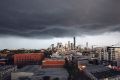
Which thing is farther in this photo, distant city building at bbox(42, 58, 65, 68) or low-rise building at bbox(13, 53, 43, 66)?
low-rise building at bbox(13, 53, 43, 66)

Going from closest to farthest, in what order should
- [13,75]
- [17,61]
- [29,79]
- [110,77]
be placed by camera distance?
[110,77]
[29,79]
[13,75]
[17,61]

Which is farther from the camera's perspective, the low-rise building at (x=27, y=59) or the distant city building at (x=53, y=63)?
the low-rise building at (x=27, y=59)

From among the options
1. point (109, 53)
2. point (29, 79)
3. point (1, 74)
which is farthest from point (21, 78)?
point (109, 53)

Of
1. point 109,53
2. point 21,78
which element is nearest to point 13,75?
point 21,78

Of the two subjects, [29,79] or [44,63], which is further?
[44,63]

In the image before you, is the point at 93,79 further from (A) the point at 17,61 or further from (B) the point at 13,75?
(A) the point at 17,61

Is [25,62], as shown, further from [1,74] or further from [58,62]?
[1,74]

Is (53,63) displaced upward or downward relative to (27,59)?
downward

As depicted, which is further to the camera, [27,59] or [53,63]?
[27,59]

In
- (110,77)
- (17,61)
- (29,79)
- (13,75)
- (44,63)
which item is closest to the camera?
(110,77)
